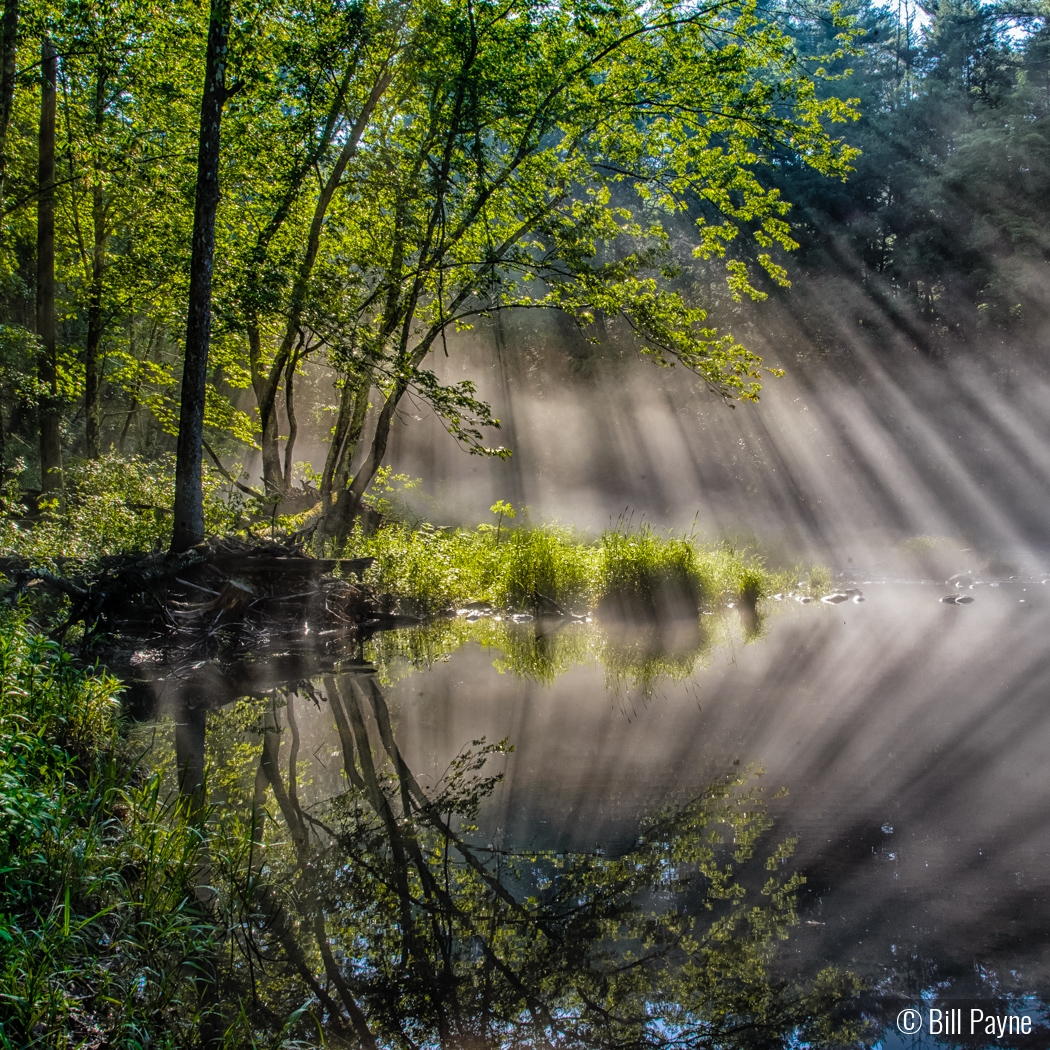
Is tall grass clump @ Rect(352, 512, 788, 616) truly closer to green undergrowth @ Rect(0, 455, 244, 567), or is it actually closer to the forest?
the forest

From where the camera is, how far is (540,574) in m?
9.85

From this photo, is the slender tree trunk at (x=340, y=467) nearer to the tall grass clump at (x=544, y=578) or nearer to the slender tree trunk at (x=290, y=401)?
the slender tree trunk at (x=290, y=401)

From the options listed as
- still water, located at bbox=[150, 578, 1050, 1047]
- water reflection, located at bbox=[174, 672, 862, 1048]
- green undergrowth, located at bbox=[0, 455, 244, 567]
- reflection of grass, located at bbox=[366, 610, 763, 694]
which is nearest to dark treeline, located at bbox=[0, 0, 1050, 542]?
green undergrowth, located at bbox=[0, 455, 244, 567]

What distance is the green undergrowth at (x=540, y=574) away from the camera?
9.30 m

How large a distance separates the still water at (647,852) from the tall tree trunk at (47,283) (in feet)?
27.1

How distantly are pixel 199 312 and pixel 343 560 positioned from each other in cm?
287

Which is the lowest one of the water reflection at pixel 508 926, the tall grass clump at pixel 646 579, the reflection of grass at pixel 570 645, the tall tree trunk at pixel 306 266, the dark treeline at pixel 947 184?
the water reflection at pixel 508 926

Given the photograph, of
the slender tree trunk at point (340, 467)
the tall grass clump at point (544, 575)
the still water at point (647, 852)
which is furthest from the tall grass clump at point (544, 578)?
the still water at point (647, 852)

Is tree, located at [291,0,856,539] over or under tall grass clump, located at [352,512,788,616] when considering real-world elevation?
over

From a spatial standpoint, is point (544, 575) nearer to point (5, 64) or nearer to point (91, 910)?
point (91, 910)

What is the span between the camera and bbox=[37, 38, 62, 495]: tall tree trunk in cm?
1085

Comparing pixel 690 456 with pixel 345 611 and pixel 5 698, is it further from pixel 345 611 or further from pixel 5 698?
pixel 5 698

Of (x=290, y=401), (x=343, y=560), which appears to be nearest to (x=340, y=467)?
(x=290, y=401)

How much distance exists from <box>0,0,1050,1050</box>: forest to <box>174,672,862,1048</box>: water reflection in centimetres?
1
